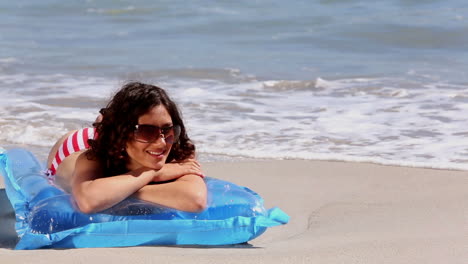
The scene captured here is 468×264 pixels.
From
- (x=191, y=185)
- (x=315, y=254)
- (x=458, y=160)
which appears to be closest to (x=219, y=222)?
(x=191, y=185)

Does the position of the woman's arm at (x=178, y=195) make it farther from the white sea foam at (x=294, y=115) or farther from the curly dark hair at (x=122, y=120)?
the white sea foam at (x=294, y=115)

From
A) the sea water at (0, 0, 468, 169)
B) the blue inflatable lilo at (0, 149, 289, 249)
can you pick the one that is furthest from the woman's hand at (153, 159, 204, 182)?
the sea water at (0, 0, 468, 169)

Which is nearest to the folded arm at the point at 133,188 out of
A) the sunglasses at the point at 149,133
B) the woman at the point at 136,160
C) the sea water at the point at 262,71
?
the woman at the point at 136,160

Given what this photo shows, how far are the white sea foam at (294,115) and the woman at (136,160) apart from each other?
6.30 ft

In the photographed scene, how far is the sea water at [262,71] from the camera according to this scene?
5.99 metres

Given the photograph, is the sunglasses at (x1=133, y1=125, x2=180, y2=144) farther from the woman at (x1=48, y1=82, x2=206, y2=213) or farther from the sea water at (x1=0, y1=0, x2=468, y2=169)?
the sea water at (x1=0, y1=0, x2=468, y2=169)

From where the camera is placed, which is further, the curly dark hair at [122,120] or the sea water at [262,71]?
the sea water at [262,71]

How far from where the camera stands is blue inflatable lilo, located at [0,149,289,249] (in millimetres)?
3465

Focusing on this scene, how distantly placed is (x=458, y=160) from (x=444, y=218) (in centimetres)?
141

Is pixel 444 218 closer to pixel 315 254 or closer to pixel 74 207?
pixel 315 254

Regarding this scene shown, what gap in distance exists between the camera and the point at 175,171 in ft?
12.3

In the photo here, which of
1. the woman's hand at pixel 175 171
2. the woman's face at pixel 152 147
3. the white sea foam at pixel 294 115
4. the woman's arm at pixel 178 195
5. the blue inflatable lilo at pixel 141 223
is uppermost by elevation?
the woman's face at pixel 152 147

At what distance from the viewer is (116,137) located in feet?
11.8

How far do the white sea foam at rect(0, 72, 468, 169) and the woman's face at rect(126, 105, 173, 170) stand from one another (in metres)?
1.93
